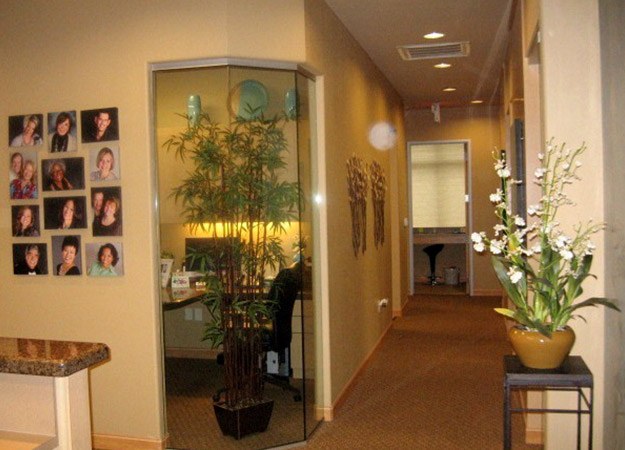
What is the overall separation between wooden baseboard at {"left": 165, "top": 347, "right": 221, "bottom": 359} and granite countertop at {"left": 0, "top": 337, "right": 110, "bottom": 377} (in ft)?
6.96

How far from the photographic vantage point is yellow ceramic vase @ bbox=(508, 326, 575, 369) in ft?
8.06

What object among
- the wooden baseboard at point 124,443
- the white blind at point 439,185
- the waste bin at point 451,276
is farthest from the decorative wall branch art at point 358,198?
the waste bin at point 451,276

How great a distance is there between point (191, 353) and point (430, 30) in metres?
3.26

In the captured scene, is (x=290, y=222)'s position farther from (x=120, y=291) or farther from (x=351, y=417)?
(x=351, y=417)

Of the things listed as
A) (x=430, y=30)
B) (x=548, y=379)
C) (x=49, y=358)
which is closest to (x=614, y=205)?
(x=548, y=379)

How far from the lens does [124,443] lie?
376cm

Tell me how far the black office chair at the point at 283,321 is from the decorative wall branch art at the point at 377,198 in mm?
2386

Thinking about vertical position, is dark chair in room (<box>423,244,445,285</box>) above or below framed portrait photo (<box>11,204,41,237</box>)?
below

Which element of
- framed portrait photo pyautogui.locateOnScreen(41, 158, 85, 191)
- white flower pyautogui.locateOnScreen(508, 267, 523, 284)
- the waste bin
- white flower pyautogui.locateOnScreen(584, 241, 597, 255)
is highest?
framed portrait photo pyautogui.locateOnScreen(41, 158, 85, 191)

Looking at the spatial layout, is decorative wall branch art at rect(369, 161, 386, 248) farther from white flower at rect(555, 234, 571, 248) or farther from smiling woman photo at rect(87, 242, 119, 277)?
white flower at rect(555, 234, 571, 248)

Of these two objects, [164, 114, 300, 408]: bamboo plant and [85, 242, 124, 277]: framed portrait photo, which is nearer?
[164, 114, 300, 408]: bamboo plant

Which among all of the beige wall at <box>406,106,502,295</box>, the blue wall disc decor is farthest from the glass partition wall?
the beige wall at <box>406,106,502,295</box>

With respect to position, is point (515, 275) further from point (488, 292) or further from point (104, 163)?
point (488, 292)

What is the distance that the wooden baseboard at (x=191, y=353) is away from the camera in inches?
147
